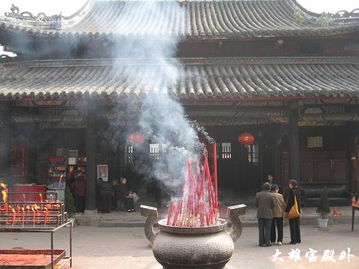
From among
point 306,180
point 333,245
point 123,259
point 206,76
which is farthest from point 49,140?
point 333,245

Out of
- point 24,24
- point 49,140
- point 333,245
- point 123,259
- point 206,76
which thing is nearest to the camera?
point 123,259

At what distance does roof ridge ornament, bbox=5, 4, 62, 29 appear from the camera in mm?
12488

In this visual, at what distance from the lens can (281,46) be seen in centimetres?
1302

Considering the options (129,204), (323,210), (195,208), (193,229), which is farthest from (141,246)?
(323,210)

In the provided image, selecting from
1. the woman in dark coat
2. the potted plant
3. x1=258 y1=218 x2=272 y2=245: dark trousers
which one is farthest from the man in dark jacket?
the potted plant

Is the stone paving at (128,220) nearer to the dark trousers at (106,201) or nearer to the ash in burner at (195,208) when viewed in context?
the dark trousers at (106,201)

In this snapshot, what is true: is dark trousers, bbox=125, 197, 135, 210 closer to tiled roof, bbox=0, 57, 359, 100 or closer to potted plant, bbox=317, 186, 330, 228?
tiled roof, bbox=0, 57, 359, 100

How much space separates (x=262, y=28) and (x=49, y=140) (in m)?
7.52

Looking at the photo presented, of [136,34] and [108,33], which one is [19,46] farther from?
[136,34]

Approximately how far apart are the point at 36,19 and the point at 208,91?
20.4ft

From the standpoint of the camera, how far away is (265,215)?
8.09 metres

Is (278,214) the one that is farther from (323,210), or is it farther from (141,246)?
(141,246)

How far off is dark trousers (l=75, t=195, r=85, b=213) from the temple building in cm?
77

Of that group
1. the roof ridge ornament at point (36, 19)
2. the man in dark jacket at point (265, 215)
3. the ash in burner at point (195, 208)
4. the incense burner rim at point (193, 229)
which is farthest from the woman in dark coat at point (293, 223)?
the roof ridge ornament at point (36, 19)
